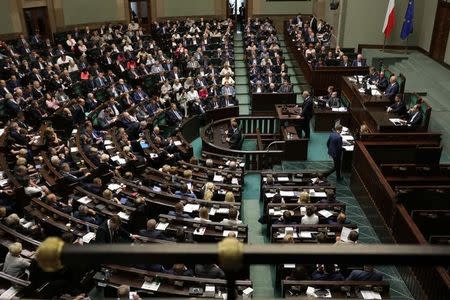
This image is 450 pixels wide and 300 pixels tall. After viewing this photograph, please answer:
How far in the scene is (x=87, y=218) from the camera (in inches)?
312

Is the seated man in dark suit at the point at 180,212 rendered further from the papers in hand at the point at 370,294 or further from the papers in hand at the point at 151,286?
the papers in hand at the point at 370,294

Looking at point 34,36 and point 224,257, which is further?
point 34,36

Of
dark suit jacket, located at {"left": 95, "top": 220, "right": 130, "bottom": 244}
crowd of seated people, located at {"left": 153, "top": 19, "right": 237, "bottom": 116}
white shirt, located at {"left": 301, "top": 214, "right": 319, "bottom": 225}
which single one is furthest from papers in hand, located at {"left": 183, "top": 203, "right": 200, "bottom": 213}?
crowd of seated people, located at {"left": 153, "top": 19, "right": 237, "bottom": 116}

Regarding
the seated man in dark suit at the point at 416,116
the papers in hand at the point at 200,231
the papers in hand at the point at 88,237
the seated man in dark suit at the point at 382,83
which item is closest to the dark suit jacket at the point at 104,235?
the papers in hand at the point at 88,237

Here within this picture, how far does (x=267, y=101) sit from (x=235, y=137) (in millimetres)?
3393

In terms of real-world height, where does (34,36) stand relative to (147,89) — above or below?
above

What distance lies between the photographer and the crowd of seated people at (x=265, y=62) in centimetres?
1571

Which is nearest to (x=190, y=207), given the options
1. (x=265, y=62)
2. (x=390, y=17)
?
(x=265, y=62)

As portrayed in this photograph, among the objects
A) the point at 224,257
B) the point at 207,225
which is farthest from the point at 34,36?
the point at 224,257

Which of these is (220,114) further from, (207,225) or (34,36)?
(34,36)

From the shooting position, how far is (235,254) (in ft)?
3.82

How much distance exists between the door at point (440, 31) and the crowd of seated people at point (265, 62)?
584 centimetres

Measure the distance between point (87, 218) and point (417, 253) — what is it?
7.46m

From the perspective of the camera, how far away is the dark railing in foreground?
3.68 feet
